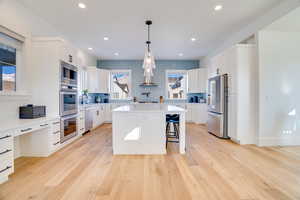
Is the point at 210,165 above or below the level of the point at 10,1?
below

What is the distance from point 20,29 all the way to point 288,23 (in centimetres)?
531

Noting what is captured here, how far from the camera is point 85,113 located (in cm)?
456

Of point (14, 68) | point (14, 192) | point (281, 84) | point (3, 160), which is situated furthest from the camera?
point (281, 84)

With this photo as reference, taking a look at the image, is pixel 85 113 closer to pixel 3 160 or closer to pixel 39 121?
pixel 39 121

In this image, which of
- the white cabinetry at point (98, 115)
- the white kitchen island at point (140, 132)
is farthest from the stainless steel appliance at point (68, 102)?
the white cabinetry at point (98, 115)

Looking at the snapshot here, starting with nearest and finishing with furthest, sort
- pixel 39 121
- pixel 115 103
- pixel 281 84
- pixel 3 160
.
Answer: pixel 3 160, pixel 39 121, pixel 281 84, pixel 115 103

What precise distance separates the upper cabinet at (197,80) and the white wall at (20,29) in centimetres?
540

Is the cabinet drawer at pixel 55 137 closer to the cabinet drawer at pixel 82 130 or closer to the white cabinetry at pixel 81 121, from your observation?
the white cabinetry at pixel 81 121

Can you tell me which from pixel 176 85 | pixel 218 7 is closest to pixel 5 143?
pixel 218 7

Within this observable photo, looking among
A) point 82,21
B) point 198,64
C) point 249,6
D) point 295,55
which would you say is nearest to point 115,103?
point 82,21

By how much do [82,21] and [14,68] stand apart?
173 centimetres

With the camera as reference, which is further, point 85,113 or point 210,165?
point 85,113

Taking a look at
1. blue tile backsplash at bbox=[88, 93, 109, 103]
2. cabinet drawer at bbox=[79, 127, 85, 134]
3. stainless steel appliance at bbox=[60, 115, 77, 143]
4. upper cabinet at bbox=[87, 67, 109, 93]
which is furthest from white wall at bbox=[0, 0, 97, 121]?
blue tile backsplash at bbox=[88, 93, 109, 103]

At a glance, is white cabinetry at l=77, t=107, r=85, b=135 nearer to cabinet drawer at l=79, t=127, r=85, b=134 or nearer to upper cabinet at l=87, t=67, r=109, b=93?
cabinet drawer at l=79, t=127, r=85, b=134
